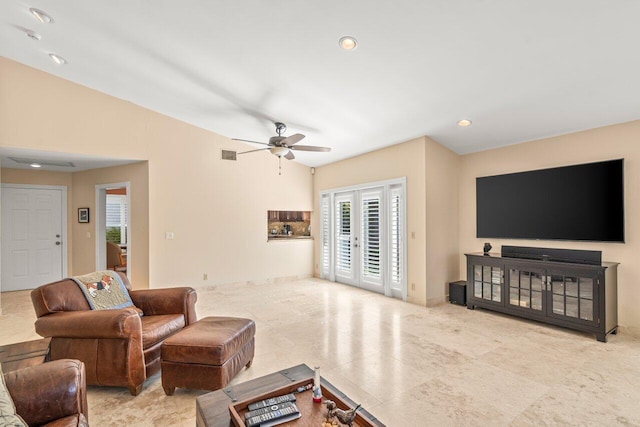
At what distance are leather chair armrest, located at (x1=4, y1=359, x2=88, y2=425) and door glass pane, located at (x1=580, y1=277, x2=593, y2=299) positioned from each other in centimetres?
487

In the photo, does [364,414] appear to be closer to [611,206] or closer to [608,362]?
[608,362]

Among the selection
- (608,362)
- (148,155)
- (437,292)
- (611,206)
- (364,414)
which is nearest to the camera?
(364,414)

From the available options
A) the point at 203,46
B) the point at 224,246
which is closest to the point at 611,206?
the point at 203,46

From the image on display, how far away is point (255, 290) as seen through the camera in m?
6.14

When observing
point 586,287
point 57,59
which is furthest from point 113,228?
point 586,287

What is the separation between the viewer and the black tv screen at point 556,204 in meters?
3.78

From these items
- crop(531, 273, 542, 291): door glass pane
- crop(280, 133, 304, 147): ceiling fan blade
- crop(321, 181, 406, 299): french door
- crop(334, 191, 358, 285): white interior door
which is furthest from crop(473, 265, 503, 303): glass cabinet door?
crop(280, 133, 304, 147): ceiling fan blade

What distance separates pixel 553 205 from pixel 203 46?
15.9ft

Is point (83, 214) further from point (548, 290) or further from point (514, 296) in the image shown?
point (548, 290)

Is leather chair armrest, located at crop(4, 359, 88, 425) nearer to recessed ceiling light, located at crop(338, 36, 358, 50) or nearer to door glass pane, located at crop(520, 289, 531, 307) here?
recessed ceiling light, located at crop(338, 36, 358, 50)

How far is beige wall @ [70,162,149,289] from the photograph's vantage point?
5.53m

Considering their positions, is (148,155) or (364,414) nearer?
(364,414)

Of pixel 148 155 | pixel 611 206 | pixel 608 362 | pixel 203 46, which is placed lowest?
pixel 608 362

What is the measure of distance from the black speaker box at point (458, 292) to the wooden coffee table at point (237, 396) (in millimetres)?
3823
